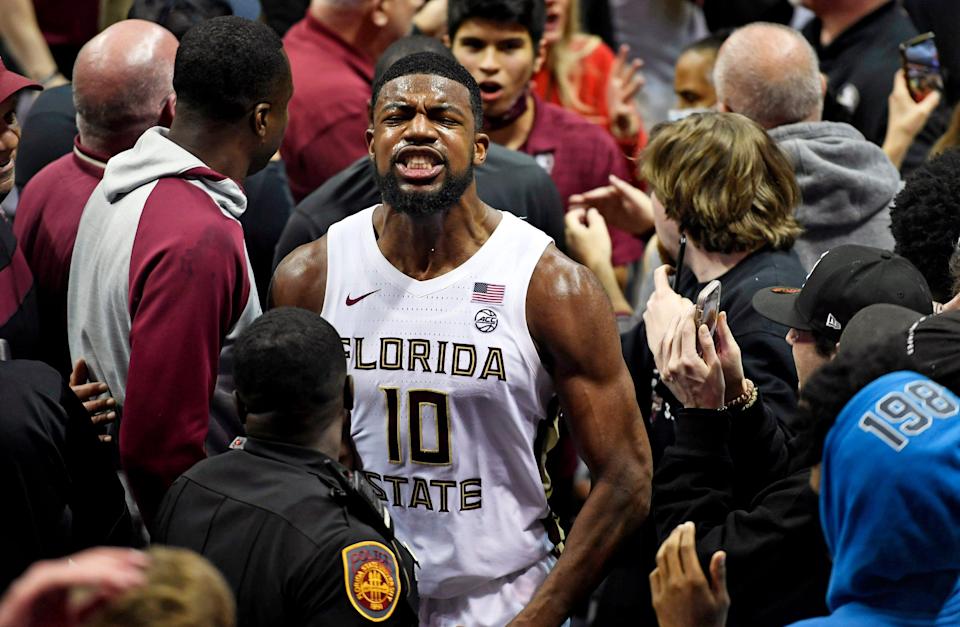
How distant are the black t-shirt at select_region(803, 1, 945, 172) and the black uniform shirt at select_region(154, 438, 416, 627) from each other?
3652 millimetres

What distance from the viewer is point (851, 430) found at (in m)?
2.35

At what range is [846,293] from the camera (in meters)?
3.35

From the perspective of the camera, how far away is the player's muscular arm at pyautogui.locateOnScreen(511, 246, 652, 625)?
3348 millimetres

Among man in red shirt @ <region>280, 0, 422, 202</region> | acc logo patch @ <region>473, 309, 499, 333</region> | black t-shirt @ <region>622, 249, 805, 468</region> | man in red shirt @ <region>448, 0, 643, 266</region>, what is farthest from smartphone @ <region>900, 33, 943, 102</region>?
acc logo patch @ <region>473, 309, 499, 333</region>

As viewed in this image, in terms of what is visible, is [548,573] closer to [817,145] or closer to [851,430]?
[851,430]

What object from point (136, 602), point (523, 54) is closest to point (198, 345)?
point (136, 602)

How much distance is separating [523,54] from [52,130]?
1.97 metres

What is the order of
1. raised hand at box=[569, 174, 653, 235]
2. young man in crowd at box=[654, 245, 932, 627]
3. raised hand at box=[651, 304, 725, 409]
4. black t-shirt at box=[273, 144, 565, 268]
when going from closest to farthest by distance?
young man in crowd at box=[654, 245, 932, 627]
raised hand at box=[651, 304, 725, 409]
black t-shirt at box=[273, 144, 565, 268]
raised hand at box=[569, 174, 653, 235]

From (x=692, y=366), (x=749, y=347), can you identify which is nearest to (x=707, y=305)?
(x=692, y=366)

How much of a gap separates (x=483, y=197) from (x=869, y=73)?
7.51 ft

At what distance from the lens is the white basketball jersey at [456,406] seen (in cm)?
338

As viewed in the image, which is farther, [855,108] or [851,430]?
[855,108]

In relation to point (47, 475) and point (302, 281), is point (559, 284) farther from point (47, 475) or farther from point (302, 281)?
point (47, 475)

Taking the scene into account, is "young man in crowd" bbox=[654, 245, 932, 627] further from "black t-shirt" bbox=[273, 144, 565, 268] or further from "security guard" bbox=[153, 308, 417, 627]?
"black t-shirt" bbox=[273, 144, 565, 268]
